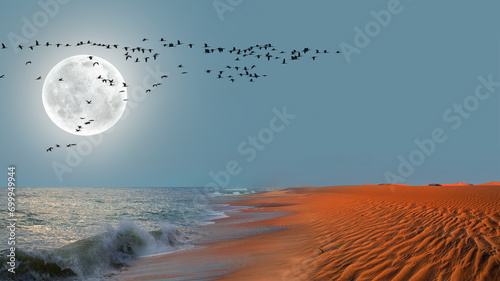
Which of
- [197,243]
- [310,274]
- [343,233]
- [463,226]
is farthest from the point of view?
[197,243]

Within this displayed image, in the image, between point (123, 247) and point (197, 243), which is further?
point (197, 243)

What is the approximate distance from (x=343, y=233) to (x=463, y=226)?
12.0 feet

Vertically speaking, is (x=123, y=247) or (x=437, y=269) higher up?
(x=123, y=247)

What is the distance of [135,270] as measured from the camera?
36.3ft

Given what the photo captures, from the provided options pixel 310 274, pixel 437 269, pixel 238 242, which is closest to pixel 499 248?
pixel 437 269

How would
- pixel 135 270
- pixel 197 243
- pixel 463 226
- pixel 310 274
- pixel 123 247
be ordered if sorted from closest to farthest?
pixel 310 274 < pixel 463 226 < pixel 135 270 < pixel 123 247 < pixel 197 243

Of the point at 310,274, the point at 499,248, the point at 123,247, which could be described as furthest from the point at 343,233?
the point at 123,247

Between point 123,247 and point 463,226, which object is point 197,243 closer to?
point 123,247

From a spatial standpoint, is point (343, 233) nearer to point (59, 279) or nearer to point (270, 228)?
point (270, 228)

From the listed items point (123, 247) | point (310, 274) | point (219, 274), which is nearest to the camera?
point (310, 274)

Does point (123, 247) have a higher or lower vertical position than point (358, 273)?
higher

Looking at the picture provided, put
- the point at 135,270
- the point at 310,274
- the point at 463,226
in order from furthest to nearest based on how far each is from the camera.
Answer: the point at 135,270 → the point at 463,226 → the point at 310,274

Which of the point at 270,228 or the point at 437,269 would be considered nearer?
the point at 437,269

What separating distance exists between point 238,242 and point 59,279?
6.36 meters
